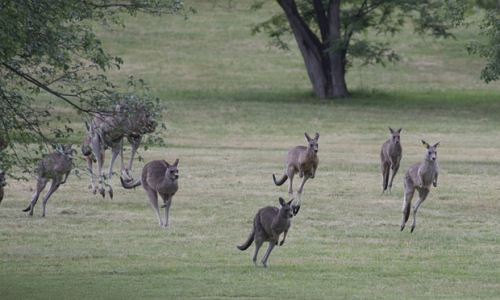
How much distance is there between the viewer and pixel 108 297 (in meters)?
12.9

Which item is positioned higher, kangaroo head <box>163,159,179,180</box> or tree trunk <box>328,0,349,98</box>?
tree trunk <box>328,0,349,98</box>

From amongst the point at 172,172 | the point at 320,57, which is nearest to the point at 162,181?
the point at 172,172

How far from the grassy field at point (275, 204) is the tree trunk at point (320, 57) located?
10.7 feet

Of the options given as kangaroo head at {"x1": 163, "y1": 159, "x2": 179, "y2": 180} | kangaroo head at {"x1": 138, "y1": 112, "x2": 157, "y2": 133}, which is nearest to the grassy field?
kangaroo head at {"x1": 163, "y1": 159, "x2": 179, "y2": 180}

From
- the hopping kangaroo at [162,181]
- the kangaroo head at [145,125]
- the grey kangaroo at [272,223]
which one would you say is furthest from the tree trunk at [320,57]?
the grey kangaroo at [272,223]

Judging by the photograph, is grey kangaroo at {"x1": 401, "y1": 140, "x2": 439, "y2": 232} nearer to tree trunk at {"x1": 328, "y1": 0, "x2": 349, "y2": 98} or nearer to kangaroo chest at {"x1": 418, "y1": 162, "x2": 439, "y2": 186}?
kangaroo chest at {"x1": 418, "y1": 162, "x2": 439, "y2": 186}

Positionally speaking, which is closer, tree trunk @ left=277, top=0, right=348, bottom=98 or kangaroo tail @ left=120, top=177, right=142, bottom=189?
kangaroo tail @ left=120, top=177, right=142, bottom=189

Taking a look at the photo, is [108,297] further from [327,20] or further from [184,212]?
[327,20]

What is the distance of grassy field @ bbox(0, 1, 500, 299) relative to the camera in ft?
45.9

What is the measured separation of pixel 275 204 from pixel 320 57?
113 ft

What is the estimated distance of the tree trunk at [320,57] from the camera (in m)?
53.8

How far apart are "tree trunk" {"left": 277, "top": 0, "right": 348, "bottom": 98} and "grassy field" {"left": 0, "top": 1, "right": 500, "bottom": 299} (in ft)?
10.7

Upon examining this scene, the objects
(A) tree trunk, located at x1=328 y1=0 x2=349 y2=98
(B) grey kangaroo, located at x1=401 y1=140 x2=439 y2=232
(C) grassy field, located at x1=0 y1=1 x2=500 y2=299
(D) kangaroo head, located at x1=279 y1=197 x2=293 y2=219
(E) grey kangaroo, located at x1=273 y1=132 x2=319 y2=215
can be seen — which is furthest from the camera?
(A) tree trunk, located at x1=328 y1=0 x2=349 y2=98

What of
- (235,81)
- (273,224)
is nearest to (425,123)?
(235,81)
